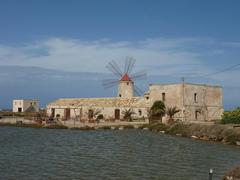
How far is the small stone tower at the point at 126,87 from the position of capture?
2127 inches

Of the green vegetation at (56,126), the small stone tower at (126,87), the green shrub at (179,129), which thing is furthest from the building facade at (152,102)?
the green vegetation at (56,126)

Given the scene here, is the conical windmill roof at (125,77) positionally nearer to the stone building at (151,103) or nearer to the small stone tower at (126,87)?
Result: the small stone tower at (126,87)

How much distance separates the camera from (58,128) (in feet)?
136

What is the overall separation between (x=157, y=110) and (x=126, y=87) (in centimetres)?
1034

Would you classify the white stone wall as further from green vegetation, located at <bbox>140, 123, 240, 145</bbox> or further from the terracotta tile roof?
green vegetation, located at <bbox>140, 123, 240, 145</bbox>

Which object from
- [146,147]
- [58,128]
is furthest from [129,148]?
[58,128]

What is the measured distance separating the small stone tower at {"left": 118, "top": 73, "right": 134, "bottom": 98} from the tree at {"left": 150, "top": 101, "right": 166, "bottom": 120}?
27.6 feet

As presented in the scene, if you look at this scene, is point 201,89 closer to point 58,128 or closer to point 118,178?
point 58,128

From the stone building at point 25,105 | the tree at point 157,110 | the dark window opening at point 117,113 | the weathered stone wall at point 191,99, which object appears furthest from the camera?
the stone building at point 25,105

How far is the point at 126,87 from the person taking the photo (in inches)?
2147

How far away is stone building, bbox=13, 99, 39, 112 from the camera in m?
67.6

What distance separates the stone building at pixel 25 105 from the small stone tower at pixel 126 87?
64.5 feet

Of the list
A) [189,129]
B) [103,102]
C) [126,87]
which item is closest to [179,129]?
[189,129]

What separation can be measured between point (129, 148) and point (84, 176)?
9.66 m
